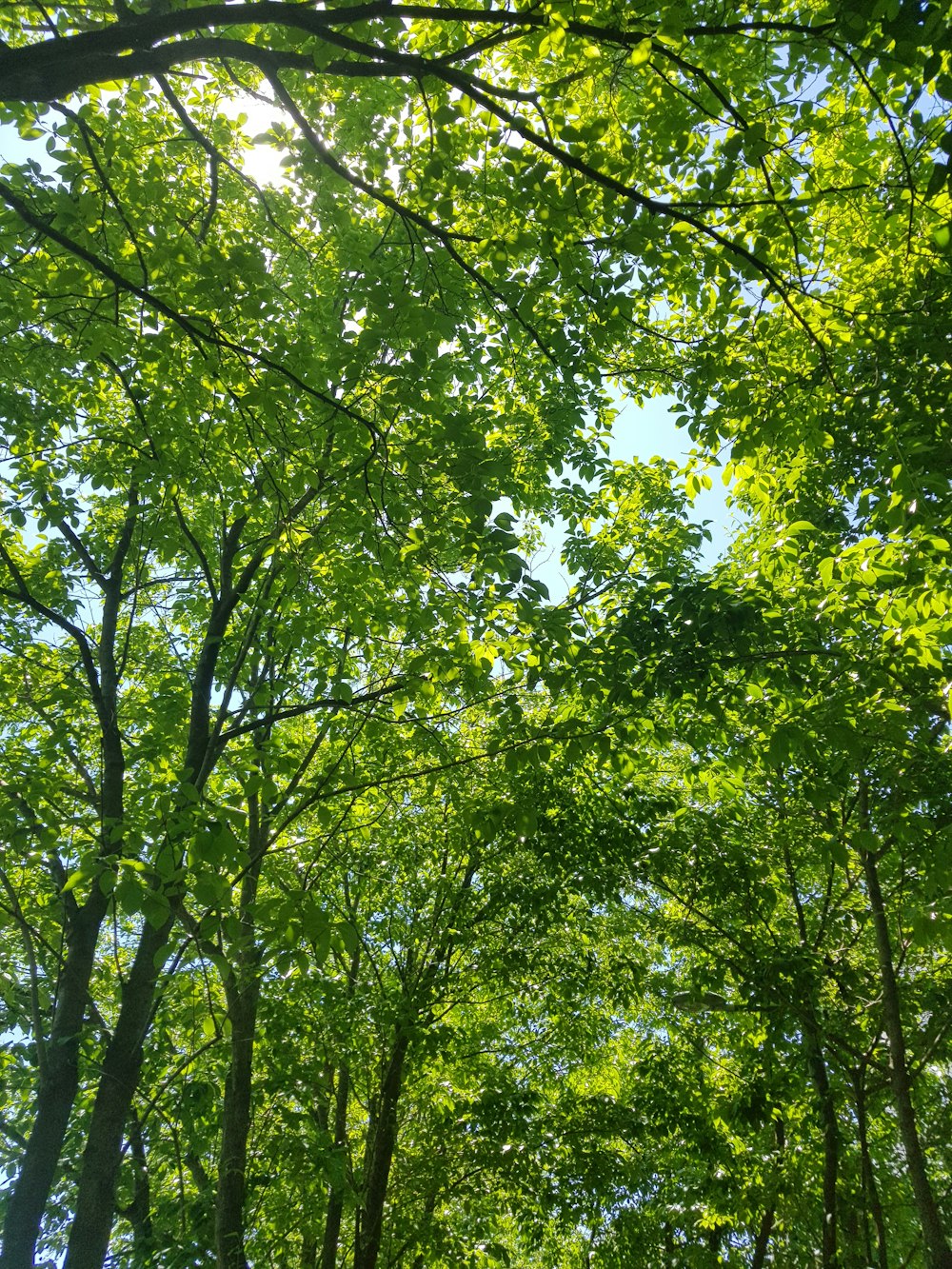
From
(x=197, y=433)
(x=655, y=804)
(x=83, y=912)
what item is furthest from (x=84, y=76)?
(x=655, y=804)

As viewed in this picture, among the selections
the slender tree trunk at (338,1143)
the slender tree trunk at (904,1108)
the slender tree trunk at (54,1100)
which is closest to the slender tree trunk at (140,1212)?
the slender tree trunk at (54,1100)

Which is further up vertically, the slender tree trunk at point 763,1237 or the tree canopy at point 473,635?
the tree canopy at point 473,635

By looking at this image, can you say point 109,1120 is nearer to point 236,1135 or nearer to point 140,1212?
point 236,1135

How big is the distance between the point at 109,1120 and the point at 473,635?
12.5 feet

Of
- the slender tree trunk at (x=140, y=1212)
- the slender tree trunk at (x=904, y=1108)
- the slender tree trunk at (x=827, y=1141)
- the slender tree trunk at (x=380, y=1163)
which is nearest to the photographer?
the slender tree trunk at (x=904, y=1108)

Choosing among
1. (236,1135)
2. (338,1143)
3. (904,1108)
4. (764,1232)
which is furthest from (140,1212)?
(904,1108)

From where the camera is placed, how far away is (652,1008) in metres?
9.10

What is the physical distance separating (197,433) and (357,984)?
543 cm

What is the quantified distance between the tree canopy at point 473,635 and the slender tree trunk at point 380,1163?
4 cm

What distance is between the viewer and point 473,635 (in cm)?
427

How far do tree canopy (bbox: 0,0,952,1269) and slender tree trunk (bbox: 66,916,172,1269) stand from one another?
3 cm

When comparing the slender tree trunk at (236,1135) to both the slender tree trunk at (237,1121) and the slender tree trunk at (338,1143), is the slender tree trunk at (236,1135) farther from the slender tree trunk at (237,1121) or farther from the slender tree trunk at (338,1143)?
the slender tree trunk at (338,1143)

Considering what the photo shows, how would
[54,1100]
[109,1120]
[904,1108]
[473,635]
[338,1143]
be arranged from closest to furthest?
[473,635] → [109,1120] → [54,1100] → [904,1108] → [338,1143]

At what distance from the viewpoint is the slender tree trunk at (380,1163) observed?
8039 mm
